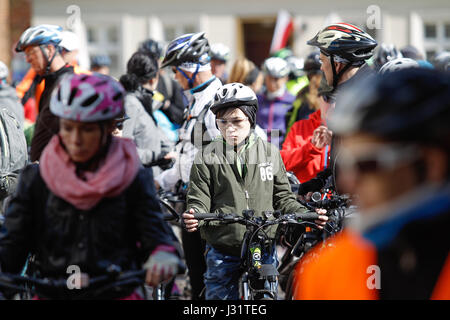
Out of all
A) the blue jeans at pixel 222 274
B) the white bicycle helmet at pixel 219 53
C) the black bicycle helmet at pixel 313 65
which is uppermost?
the black bicycle helmet at pixel 313 65

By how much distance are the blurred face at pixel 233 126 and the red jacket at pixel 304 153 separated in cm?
81

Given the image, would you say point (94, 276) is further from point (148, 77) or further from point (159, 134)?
point (148, 77)

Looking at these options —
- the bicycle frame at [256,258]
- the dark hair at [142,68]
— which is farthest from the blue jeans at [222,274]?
the dark hair at [142,68]

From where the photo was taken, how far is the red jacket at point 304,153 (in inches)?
252

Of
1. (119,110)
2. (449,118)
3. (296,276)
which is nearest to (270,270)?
(296,276)

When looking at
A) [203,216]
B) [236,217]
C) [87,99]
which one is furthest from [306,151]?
[87,99]

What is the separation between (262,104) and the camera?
1079 cm

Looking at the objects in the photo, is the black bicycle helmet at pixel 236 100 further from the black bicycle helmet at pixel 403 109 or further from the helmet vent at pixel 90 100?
the black bicycle helmet at pixel 403 109

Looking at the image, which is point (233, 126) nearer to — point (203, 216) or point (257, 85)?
point (203, 216)

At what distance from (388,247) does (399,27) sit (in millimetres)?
21260

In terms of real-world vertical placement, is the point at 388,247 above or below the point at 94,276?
above

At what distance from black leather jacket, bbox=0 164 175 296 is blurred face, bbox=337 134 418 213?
1.50 meters

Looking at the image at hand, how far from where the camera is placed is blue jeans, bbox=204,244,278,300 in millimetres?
5703

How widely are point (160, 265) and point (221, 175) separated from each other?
78.4 inches
